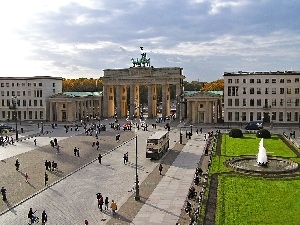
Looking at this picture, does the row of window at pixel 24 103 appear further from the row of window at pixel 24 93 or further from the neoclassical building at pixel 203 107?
the neoclassical building at pixel 203 107

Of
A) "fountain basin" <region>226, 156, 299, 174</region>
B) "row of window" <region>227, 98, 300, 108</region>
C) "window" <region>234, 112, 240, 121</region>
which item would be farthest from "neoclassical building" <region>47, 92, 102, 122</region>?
"fountain basin" <region>226, 156, 299, 174</region>

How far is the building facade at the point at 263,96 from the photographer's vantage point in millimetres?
100375

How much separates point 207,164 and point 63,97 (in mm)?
72079

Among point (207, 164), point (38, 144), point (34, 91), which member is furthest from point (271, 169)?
point (34, 91)

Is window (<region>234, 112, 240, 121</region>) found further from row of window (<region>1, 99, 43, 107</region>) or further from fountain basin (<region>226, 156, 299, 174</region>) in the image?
row of window (<region>1, 99, 43, 107</region>)

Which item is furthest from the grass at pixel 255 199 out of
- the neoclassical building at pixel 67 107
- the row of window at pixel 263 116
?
the neoclassical building at pixel 67 107

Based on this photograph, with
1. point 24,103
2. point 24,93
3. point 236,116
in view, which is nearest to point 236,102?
point 236,116

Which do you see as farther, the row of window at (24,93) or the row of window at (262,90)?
the row of window at (24,93)

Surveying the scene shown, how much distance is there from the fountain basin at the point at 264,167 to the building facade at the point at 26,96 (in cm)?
7906

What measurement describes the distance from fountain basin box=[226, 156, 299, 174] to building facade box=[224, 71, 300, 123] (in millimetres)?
51279

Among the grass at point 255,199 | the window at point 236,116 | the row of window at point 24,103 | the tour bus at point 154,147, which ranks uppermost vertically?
the row of window at point 24,103

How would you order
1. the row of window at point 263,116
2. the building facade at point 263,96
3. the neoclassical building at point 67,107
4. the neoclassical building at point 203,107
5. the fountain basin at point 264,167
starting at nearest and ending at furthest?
1. the fountain basin at point 264,167
2. the building facade at point 263,96
3. the row of window at point 263,116
4. the neoclassical building at point 203,107
5. the neoclassical building at point 67,107

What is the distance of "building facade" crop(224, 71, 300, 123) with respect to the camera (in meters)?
100

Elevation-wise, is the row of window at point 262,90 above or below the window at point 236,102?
above
